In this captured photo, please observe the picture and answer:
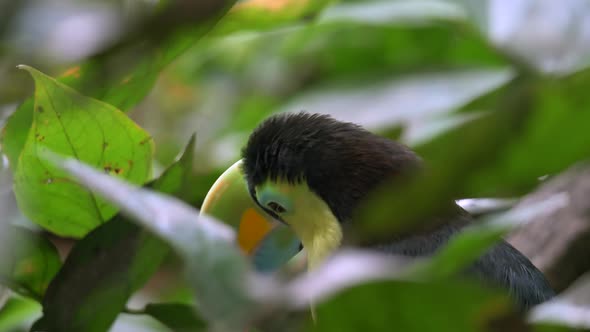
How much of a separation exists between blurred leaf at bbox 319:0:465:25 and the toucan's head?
707mm

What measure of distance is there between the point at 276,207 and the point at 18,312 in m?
0.27

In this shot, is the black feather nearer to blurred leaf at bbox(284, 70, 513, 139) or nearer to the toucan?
the toucan

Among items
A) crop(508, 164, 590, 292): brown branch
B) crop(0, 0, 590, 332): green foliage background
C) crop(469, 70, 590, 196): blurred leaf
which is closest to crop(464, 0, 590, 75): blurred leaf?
crop(0, 0, 590, 332): green foliage background

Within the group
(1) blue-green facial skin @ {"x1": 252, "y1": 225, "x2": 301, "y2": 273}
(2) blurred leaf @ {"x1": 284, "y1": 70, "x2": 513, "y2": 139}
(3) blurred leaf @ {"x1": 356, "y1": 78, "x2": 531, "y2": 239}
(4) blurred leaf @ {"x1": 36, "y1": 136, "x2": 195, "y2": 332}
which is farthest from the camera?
(2) blurred leaf @ {"x1": 284, "y1": 70, "x2": 513, "y2": 139}

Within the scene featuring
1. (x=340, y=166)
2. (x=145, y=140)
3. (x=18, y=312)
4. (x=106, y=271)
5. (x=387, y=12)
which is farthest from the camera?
(x=387, y=12)

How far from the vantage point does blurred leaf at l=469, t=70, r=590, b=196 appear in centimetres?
33

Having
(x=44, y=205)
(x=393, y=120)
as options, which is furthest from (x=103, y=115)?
(x=393, y=120)

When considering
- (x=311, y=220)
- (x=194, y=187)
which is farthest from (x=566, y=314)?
(x=311, y=220)

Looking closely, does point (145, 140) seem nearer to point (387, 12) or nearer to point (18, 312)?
point (18, 312)

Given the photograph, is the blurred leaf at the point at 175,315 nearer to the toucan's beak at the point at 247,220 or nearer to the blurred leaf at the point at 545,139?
the toucan's beak at the point at 247,220

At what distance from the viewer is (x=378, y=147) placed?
858 mm

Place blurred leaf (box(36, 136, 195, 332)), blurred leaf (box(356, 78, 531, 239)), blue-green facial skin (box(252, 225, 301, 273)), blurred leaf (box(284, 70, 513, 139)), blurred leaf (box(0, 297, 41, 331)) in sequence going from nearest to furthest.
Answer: blurred leaf (box(356, 78, 531, 239)), blurred leaf (box(36, 136, 195, 332)), blurred leaf (box(0, 297, 41, 331)), blue-green facial skin (box(252, 225, 301, 273)), blurred leaf (box(284, 70, 513, 139))

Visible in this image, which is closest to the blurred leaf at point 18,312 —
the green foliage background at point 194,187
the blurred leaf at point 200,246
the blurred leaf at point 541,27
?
the green foliage background at point 194,187

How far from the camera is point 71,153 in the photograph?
0.62 m
